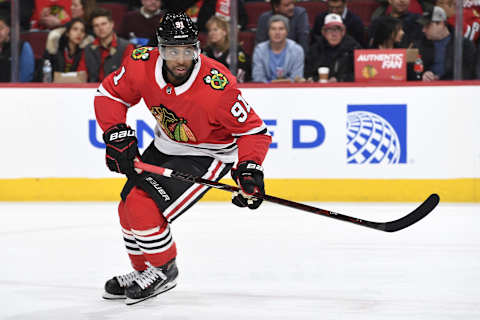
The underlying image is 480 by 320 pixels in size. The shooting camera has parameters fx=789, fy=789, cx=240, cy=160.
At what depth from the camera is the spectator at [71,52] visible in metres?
5.95

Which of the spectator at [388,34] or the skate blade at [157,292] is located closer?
the skate blade at [157,292]

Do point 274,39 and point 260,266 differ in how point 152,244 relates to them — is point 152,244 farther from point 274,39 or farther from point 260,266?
point 274,39

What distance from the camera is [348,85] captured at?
571 centimetres

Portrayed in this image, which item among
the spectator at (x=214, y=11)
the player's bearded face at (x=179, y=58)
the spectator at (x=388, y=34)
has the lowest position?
the player's bearded face at (x=179, y=58)

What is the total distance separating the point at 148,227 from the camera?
2828 millimetres

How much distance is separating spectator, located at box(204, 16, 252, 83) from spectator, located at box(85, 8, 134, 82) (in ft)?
2.01

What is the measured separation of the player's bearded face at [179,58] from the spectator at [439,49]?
10.6ft

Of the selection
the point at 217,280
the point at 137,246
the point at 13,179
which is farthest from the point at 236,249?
the point at 13,179

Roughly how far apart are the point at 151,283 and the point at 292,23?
3369 mm

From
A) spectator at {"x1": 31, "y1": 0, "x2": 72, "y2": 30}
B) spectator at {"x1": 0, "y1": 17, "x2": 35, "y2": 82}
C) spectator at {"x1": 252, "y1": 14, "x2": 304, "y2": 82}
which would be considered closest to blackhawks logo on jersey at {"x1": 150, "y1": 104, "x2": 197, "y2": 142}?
spectator at {"x1": 252, "y1": 14, "x2": 304, "y2": 82}

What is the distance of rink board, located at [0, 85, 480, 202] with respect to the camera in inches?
222

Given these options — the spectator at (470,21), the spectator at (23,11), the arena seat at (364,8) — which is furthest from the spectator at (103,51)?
the spectator at (470,21)

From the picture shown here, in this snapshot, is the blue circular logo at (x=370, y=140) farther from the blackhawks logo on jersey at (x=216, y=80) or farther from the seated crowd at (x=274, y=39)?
the blackhawks logo on jersey at (x=216, y=80)

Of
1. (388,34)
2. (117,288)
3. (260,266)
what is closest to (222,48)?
(388,34)
